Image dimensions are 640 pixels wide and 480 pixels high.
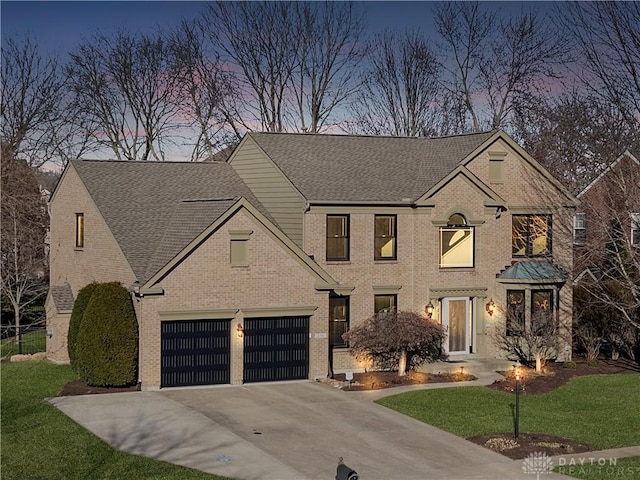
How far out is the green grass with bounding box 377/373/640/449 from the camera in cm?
2536

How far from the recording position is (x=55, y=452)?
22.9 meters

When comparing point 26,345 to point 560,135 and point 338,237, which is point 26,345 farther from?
point 560,135

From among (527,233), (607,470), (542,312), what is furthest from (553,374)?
(607,470)

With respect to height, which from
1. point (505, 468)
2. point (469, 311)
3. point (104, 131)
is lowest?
point (505, 468)

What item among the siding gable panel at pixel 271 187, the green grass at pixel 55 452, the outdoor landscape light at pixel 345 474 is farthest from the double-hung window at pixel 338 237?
the outdoor landscape light at pixel 345 474

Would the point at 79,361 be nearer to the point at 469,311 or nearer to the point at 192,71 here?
the point at 469,311

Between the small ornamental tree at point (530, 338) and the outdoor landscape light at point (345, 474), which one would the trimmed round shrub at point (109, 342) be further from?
the small ornamental tree at point (530, 338)

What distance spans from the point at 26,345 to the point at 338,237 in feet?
48.1

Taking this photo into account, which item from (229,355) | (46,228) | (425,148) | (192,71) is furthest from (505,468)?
(192,71)

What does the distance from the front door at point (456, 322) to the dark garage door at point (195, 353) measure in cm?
858

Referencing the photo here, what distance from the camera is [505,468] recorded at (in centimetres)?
2191

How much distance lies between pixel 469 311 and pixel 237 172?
10.4 meters

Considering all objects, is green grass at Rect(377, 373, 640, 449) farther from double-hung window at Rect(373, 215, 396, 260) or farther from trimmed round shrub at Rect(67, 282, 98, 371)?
trimmed round shrub at Rect(67, 282, 98, 371)

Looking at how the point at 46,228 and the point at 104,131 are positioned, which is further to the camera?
the point at 104,131
